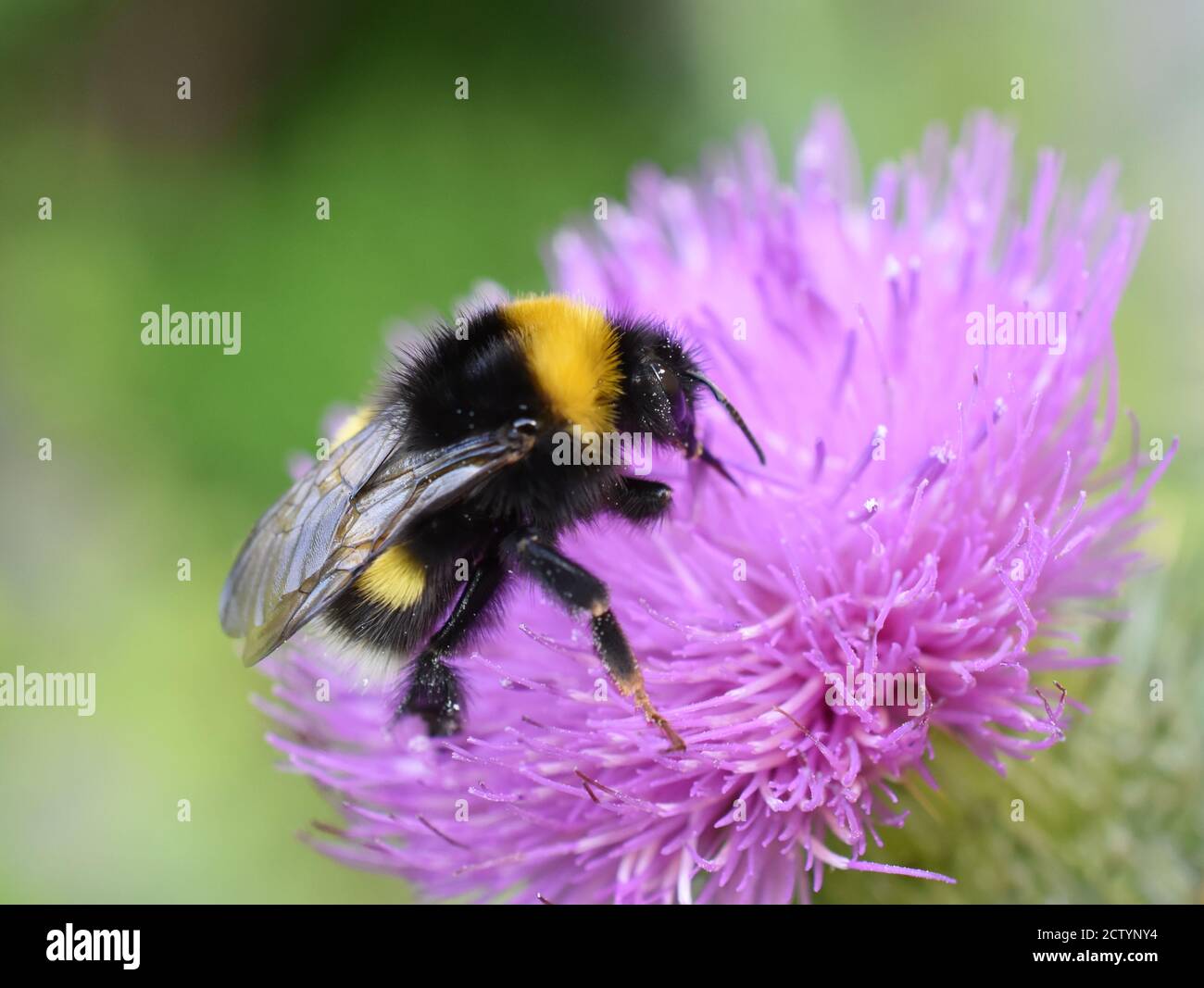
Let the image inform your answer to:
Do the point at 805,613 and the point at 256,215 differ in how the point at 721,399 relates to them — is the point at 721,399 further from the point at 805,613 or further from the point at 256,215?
the point at 256,215

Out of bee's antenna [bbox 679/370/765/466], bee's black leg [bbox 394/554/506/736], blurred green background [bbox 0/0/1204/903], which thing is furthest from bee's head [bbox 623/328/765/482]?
blurred green background [bbox 0/0/1204/903]

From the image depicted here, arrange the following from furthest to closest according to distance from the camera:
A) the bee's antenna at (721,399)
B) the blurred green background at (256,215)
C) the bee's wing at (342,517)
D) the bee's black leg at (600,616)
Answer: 1. the blurred green background at (256,215)
2. the bee's antenna at (721,399)
3. the bee's black leg at (600,616)
4. the bee's wing at (342,517)

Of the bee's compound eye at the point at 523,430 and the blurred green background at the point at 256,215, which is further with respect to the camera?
the blurred green background at the point at 256,215

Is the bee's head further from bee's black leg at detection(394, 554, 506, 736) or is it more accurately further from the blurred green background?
the blurred green background

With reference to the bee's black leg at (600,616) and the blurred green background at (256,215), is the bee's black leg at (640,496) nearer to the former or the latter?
the bee's black leg at (600,616)

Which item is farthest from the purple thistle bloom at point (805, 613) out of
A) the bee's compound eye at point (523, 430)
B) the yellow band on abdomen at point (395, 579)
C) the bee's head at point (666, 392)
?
the bee's compound eye at point (523, 430)
